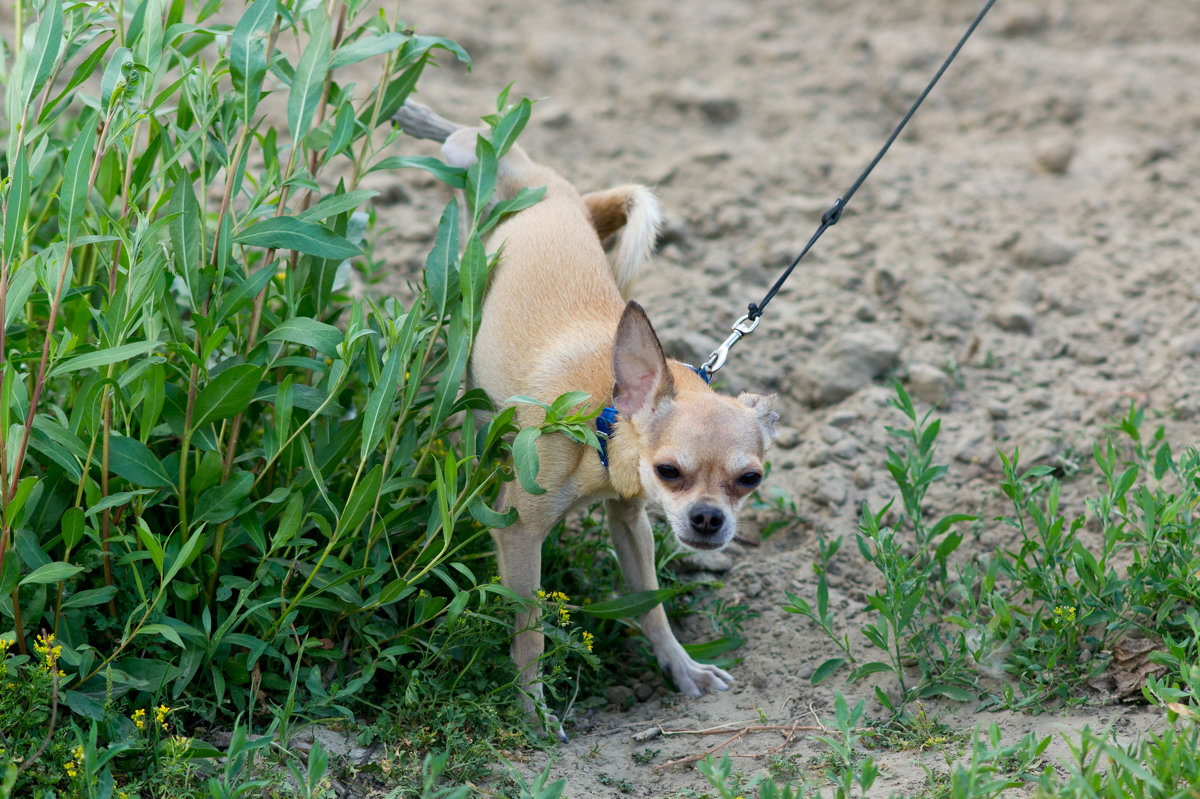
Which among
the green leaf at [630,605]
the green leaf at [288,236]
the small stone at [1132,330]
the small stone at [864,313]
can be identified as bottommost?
the green leaf at [630,605]

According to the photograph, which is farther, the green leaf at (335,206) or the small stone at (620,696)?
the small stone at (620,696)

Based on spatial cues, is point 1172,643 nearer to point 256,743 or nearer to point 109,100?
point 256,743

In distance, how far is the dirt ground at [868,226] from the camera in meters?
4.08

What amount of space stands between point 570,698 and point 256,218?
1925 millimetres

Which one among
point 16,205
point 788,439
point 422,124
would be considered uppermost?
point 16,205

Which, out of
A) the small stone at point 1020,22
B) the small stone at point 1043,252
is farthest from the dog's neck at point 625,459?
the small stone at point 1020,22

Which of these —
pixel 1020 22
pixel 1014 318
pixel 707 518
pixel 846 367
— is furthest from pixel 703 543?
pixel 1020 22

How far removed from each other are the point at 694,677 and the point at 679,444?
3.35ft

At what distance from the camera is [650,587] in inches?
151

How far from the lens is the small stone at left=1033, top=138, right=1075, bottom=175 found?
A: 6207mm

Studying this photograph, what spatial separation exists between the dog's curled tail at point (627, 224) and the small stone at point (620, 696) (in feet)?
5.37

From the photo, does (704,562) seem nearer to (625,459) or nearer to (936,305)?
(625,459)

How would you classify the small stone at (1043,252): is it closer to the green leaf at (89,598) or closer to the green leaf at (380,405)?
the green leaf at (380,405)

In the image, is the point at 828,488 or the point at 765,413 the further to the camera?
the point at 828,488
